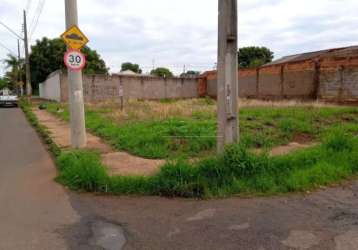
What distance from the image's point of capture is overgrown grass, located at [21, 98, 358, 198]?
4.93m

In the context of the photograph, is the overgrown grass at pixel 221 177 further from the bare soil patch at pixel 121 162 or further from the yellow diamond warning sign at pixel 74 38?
the yellow diamond warning sign at pixel 74 38

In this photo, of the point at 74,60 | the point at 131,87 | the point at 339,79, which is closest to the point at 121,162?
the point at 74,60

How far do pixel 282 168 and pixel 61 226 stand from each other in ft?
12.7

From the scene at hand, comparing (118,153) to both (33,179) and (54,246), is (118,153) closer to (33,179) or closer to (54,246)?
(33,179)

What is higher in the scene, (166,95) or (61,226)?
(166,95)

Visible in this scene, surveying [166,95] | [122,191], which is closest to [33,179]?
[122,191]

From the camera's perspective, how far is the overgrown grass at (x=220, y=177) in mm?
4934

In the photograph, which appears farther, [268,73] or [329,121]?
[268,73]

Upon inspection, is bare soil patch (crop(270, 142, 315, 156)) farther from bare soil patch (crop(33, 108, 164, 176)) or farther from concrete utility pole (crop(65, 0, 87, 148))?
concrete utility pole (crop(65, 0, 87, 148))

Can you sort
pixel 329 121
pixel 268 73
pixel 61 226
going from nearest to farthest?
pixel 61 226 < pixel 329 121 < pixel 268 73

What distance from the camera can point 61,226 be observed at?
384 centimetres

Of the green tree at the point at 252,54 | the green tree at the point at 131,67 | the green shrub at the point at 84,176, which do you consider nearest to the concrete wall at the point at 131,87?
the green shrub at the point at 84,176

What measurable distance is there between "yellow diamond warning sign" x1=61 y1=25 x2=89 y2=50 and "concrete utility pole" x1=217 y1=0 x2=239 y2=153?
12.0 feet

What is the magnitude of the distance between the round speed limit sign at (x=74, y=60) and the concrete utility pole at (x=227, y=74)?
3.65 metres
